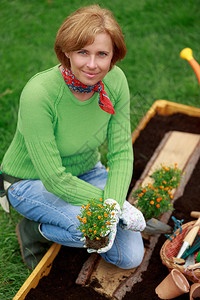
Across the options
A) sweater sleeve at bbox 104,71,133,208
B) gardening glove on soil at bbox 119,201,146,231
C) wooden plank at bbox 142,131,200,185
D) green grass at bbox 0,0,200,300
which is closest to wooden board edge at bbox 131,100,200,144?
green grass at bbox 0,0,200,300

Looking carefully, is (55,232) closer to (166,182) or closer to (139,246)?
(139,246)

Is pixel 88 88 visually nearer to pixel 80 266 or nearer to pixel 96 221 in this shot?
pixel 96 221

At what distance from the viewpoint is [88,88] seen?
176 centimetres

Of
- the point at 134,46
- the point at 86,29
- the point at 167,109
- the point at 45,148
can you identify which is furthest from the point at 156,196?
the point at 134,46

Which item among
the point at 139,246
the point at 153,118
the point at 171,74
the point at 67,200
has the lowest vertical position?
the point at 139,246

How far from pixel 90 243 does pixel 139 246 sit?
36 cm

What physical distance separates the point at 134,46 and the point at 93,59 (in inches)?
87.9

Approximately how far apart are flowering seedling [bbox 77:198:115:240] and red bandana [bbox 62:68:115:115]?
0.45 metres

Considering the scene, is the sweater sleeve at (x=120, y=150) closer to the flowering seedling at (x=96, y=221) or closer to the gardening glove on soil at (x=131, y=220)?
the gardening glove on soil at (x=131, y=220)

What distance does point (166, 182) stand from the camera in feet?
7.25

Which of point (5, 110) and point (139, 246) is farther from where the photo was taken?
point (5, 110)

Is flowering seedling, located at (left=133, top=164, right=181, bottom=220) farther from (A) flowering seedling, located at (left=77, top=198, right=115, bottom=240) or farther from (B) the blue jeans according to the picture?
(A) flowering seedling, located at (left=77, top=198, right=115, bottom=240)

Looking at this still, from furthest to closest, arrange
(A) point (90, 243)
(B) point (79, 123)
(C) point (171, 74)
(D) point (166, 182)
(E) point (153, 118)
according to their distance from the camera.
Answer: (C) point (171, 74) < (E) point (153, 118) < (D) point (166, 182) < (B) point (79, 123) < (A) point (90, 243)

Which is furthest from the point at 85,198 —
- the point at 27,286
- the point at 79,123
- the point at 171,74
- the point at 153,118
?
the point at 171,74
